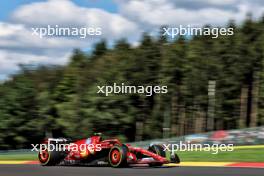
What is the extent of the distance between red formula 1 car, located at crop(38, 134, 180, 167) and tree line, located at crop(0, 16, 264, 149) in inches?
1190

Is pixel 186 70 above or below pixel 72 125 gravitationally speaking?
above

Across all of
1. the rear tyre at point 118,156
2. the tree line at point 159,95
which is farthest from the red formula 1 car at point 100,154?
the tree line at point 159,95

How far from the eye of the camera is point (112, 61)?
49.3 metres

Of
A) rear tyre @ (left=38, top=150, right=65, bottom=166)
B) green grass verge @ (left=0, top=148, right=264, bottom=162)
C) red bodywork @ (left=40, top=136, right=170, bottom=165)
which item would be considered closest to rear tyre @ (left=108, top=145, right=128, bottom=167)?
red bodywork @ (left=40, top=136, right=170, bottom=165)

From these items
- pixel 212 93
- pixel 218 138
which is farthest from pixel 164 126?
pixel 218 138

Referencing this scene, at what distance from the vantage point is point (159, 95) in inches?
1980

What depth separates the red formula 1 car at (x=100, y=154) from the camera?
1302 centimetres

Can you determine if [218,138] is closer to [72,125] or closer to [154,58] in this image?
[72,125]

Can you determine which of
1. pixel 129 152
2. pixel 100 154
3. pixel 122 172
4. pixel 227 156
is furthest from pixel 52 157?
pixel 227 156

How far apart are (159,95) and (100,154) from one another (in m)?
36.8

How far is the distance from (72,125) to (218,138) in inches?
991

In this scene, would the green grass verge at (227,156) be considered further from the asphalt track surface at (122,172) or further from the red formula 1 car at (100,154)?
the asphalt track surface at (122,172)

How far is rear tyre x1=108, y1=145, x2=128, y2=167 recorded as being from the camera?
42.0 ft

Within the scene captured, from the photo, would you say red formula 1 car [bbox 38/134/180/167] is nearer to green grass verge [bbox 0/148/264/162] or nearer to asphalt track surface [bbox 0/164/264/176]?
asphalt track surface [bbox 0/164/264/176]
